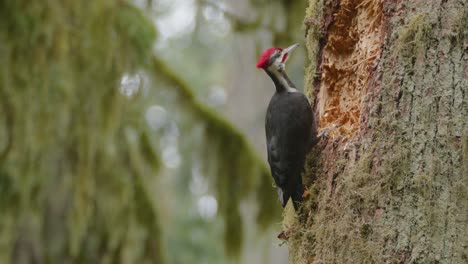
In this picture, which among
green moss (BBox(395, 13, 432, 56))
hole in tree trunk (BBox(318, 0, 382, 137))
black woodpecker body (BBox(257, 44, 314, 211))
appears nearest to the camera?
green moss (BBox(395, 13, 432, 56))

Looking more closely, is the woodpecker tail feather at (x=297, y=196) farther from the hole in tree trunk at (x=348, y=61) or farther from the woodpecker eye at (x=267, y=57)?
the woodpecker eye at (x=267, y=57)

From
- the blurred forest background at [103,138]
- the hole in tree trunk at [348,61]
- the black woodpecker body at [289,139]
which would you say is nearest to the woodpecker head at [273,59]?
the black woodpecker body at [289,139]

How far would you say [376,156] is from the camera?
265 cm

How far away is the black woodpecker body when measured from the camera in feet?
10.8

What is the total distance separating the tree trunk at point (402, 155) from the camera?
8.09ft

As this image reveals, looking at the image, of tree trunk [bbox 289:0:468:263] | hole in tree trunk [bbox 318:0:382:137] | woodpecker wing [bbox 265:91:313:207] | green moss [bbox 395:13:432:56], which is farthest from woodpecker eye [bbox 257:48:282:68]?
green moss [bbox 395:13:432:56]

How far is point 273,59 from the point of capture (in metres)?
4.16

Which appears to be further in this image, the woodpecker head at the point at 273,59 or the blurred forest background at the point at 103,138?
the blurred forest background at the point at 103,138

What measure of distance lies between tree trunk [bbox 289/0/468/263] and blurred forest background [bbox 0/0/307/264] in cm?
234

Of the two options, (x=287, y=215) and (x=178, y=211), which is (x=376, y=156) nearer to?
(x=287, y=215)

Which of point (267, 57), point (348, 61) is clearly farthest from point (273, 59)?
point (348, 61)

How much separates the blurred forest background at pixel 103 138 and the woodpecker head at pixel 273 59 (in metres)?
1.00

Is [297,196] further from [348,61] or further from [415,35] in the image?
[415,35]

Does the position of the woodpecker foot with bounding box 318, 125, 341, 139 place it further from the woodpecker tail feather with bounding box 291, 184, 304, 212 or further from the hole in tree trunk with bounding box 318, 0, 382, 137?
the woodpecker tail feather with bounding box 291, 184, 304, 212
